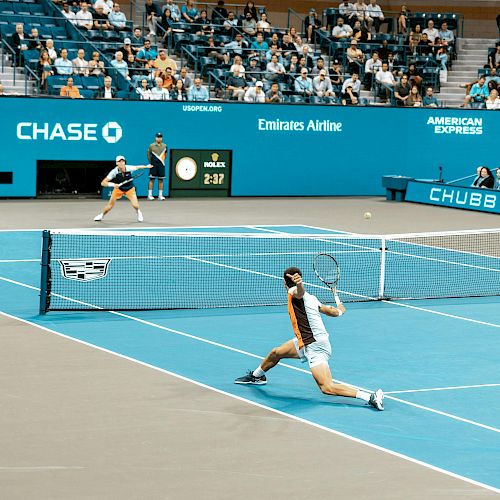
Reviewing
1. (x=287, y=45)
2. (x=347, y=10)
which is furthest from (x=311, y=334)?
(x=347, y=10)

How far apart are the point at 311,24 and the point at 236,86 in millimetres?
6178

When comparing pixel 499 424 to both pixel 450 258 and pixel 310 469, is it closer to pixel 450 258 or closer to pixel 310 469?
pixel 310 469

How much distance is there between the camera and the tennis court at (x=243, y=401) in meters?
9.75

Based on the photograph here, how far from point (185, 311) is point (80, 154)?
57.8ft

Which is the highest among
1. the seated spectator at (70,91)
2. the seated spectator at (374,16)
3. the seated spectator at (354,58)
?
the seated spectator at (374,16)

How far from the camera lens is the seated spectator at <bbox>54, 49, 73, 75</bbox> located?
114ft

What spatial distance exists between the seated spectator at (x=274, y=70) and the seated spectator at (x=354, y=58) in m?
3.38

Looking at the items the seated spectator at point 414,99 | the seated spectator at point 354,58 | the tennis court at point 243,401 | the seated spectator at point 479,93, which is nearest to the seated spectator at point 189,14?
the seated spectator at point 354,58

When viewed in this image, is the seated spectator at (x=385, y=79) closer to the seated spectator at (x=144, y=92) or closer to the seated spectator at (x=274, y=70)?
the seated spectator at (x=274, y=70)

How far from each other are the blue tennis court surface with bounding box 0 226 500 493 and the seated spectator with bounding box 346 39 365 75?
22.4 meters

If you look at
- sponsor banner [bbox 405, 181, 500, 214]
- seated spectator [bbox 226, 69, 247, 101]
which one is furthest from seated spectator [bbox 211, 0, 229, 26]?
sponsor banner [bbox 405, 181, 500, 214]

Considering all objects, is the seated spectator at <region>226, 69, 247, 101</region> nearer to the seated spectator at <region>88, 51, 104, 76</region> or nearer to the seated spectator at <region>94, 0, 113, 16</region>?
the seated spectator at <region>88, 51, 104, 76</region>

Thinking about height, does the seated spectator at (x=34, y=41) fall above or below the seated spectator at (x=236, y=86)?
above

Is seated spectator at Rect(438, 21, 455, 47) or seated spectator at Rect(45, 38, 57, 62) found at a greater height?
seated spectator at Rect(438, 21, 455, 47)
